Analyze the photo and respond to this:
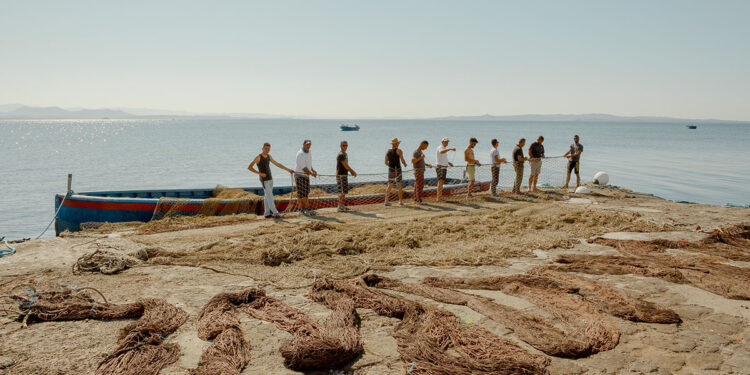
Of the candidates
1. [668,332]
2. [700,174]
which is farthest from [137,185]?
[700,174]

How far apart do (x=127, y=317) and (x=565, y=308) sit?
474 cm

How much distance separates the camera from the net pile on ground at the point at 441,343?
361 centimetres

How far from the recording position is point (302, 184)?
10.9m

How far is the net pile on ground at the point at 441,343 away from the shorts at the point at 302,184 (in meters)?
5.82

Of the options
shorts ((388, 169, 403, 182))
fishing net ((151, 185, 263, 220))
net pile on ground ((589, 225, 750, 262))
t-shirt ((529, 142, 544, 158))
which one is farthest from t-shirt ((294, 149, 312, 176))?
t-shirt ((529, 142, 544, 158))

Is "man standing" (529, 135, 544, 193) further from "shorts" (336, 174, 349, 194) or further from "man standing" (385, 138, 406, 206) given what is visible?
"shorts" (336, 174, 349, 194)

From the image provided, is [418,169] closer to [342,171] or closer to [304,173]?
[342,171]

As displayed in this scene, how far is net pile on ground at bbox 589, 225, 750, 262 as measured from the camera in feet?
24.2

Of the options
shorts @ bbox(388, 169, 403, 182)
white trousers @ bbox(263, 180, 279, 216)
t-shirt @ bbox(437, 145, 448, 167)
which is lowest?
white trousers @ bbox(263, 180, 279, 216)

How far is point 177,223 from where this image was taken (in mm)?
10594

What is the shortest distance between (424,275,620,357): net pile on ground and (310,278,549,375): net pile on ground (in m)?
0.52

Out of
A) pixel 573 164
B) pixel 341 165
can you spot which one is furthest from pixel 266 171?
pixel 573 164

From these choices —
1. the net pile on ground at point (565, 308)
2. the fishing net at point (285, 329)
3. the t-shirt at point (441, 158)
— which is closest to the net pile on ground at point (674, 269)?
the net pile on ground at point (565, 308)

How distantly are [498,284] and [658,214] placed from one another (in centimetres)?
745
